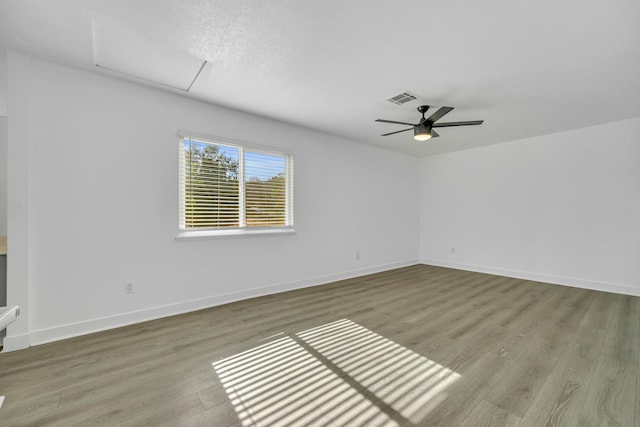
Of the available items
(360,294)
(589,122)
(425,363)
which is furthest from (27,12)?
(589,122)

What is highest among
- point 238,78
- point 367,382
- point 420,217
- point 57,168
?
point 238,78

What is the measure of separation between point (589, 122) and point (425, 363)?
4.68 m

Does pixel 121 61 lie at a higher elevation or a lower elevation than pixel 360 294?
higher

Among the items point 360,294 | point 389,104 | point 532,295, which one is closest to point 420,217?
point 532,295

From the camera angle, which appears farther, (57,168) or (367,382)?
(57,168)

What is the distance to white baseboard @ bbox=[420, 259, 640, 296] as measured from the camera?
13.3ft

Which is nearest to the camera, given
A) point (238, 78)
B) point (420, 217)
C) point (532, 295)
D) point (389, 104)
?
point (238, 78)

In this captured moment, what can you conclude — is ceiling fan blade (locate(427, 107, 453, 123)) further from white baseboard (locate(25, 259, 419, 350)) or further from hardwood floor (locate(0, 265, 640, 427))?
white baseboard (locate(25, 259, 419, 350))

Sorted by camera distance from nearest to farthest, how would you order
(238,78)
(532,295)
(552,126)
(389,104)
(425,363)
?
1. (425,363)
2. (238,78)
3. (389,104)
4. (532,295)
5. (552,126)

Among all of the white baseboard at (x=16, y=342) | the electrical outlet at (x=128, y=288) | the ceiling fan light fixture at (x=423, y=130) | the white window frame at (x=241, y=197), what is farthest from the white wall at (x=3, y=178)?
the ceiling fan light fixture at (x=423, y=130)

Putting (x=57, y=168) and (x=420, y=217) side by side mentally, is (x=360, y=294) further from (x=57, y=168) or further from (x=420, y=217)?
(x=57, y=168)

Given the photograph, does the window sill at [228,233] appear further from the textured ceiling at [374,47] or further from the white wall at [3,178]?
the white wall at [3,178]

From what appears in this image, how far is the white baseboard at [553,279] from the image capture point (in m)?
4.05

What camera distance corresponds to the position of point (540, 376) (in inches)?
77.5
